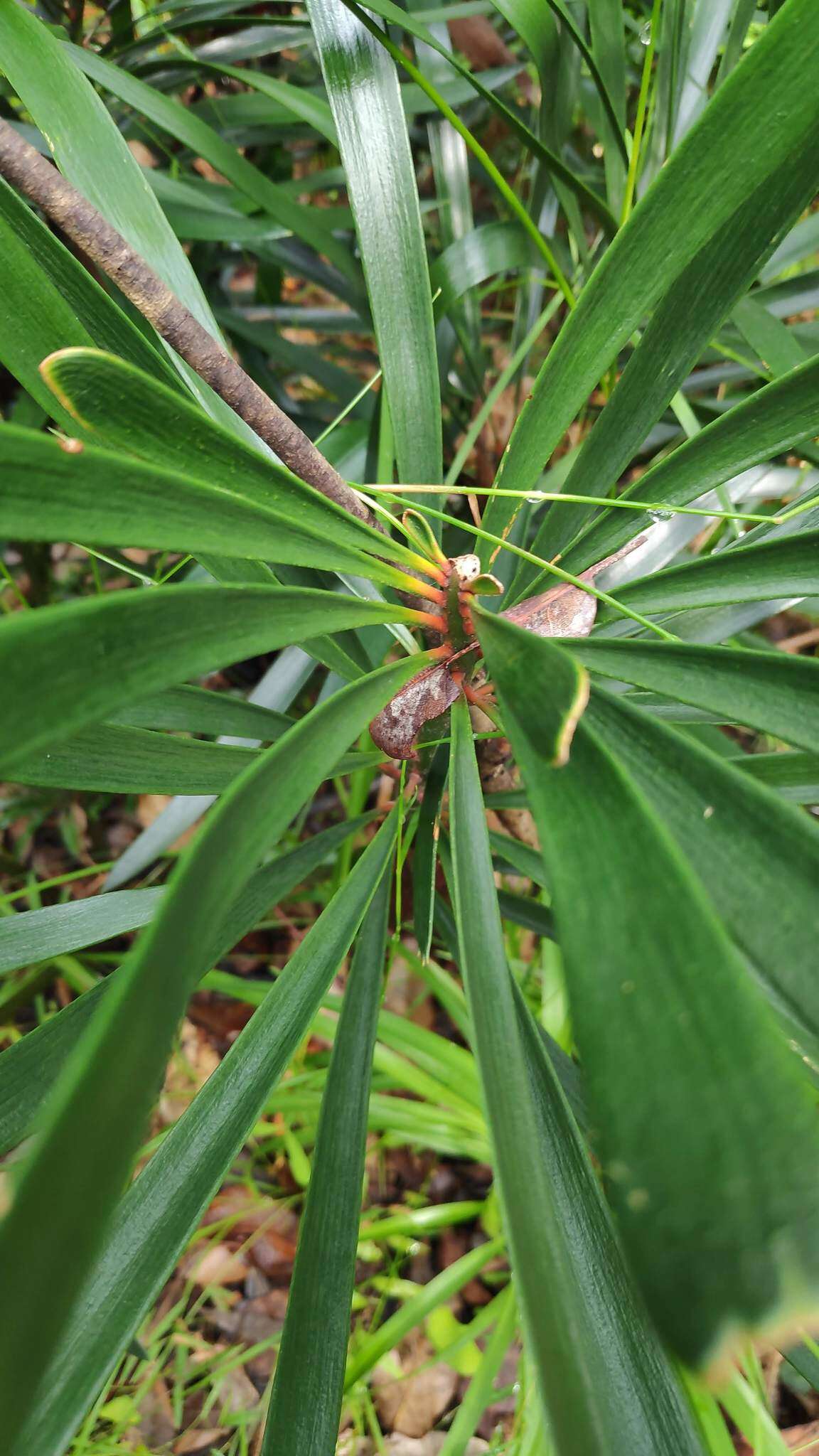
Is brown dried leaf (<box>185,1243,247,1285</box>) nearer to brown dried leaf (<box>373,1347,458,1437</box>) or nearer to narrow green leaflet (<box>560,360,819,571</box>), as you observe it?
brown dried leaf (<box>373,1347,458,1437</box>)

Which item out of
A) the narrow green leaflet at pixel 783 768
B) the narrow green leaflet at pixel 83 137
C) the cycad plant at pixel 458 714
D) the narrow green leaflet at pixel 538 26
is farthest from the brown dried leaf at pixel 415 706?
the narrow green leaflet at pixel 538 26

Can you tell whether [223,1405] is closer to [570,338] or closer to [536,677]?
[536,677]

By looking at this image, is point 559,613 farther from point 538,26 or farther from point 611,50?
point 611,50

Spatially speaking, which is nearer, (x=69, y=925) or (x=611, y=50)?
(x=69, y=925)

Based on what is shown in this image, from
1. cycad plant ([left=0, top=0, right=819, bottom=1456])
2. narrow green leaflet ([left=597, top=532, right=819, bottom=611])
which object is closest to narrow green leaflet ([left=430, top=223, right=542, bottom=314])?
cycad plant ([left=0, top=0, right=819, bottom=1456])

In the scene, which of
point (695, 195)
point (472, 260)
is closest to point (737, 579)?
point (695, 195)

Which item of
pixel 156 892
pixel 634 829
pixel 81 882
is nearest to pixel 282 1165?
pixel 81 882

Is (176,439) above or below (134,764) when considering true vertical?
above
